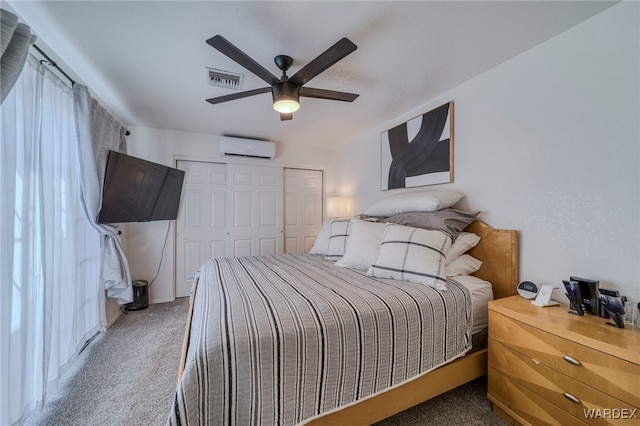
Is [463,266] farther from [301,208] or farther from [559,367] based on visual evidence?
[301,208]

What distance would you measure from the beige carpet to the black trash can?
0.62 meters

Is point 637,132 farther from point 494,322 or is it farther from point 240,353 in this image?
point 240,353

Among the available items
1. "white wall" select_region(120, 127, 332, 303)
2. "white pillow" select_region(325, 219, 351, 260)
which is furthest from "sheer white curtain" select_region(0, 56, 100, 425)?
"white pillow" select_region(325, 219, 351, 260)

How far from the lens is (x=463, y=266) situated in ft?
6.08

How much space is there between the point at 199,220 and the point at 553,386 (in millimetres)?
3870

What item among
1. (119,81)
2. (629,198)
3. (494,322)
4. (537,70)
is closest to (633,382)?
(494,322)

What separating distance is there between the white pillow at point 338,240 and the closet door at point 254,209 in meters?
1.57

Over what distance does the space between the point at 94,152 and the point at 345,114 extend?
2430 millimetres

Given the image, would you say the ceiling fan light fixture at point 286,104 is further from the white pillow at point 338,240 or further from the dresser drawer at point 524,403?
the dresser drawer at point 524,403

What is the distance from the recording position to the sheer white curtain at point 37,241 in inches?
45.7

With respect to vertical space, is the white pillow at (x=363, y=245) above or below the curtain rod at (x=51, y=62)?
below

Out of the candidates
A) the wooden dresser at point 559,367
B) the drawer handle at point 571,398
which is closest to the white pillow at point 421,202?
the wooden dresser at point 559,367

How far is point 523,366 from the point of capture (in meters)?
1.28

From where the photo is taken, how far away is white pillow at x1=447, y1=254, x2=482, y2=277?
182 centimetres
